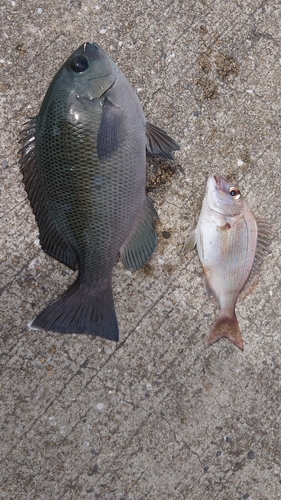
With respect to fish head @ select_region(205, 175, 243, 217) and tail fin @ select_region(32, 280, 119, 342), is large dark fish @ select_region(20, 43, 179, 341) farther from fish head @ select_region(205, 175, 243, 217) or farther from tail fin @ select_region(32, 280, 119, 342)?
fish head @ select_region(205, 175, 243, 217)

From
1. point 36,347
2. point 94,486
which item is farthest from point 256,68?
point 94,486

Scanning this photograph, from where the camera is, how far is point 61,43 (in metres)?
2.69

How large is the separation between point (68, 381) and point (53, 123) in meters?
1.53

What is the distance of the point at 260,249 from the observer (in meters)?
2.72

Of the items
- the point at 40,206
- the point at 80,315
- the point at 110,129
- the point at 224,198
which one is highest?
the point at 110,129

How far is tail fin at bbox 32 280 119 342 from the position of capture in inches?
94.2

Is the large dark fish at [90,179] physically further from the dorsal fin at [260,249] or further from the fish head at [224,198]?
the dorsal fin at [260,249]

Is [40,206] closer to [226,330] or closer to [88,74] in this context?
[88,74]

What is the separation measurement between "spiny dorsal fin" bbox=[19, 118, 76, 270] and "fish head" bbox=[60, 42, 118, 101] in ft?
1.07

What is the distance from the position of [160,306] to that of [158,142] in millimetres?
1018

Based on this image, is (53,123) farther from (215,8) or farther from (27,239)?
(215,8)

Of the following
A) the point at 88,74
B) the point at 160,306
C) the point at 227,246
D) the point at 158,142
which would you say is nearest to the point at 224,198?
the point at 227,246

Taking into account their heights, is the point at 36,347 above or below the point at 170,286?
below

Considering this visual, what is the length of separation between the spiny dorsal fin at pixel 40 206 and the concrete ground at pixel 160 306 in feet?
0.77
